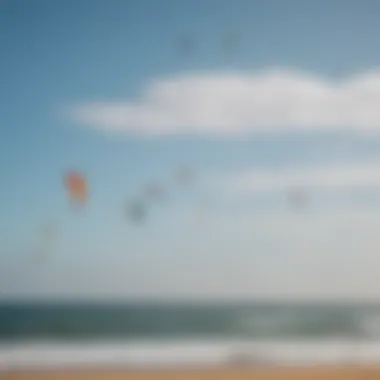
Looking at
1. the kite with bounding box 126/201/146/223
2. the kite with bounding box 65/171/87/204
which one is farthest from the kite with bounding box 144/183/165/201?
the kite with bounding box 65/171/87/204

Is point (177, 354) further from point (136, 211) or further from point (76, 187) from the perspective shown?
point (76, 187)

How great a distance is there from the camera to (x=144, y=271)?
2996 millimetres

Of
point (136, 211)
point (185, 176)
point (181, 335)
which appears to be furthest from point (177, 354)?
point (185, 176)

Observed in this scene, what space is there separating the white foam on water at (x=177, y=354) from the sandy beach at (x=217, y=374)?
34 mm

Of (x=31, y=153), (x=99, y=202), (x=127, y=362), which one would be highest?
(x=31, y=153)

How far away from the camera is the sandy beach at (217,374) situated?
115 inches

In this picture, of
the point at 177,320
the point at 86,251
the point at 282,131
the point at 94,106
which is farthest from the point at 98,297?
the point at 282,131

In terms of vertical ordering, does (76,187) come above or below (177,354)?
above

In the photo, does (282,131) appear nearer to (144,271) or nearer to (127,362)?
(144,271)

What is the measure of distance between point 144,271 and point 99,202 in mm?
296

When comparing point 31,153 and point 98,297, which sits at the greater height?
point 31,153

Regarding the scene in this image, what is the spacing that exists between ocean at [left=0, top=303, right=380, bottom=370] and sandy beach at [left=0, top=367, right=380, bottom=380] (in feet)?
0.13

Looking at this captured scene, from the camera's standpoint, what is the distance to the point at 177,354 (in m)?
3.10

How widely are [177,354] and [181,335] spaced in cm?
13
